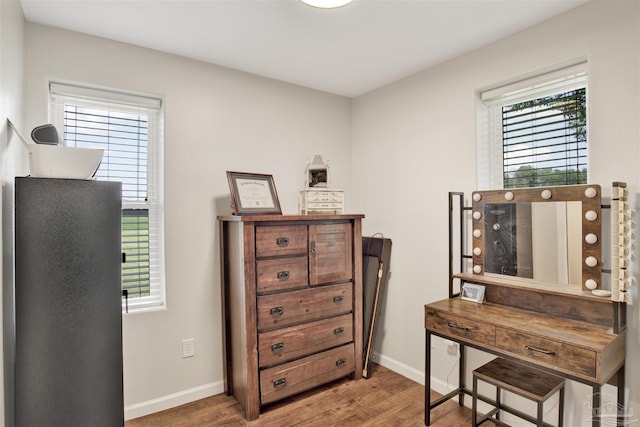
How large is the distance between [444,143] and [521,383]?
164 centimetres

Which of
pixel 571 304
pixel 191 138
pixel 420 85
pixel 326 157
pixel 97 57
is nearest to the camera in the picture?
pixel 571 304

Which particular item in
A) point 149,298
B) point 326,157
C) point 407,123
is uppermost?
point 407,123

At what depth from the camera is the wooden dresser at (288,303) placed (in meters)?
2.38

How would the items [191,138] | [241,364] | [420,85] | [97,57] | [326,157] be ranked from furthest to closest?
[326,157], [420,85], [191,138], [241,364], [97,57]

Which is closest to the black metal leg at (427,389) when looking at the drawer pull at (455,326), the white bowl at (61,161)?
the drawer pull at (455,326)

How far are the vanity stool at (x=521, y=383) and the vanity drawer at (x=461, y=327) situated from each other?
0.23 m

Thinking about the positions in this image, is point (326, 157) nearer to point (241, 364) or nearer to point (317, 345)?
point (317, 345)

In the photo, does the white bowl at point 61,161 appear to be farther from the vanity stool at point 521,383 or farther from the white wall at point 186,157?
the vanity stool at point 521,383

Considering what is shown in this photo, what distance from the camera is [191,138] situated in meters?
2.61

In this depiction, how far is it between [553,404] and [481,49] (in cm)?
229

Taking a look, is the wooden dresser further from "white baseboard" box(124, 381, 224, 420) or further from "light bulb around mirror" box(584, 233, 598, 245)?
"light bulb around mirror" box(584, 233, 598, 245)

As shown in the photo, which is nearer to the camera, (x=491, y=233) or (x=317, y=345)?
(x=491, y=233)

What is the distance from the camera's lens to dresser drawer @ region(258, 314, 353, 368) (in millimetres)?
2438

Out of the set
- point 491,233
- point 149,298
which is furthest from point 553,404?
point 149,298
